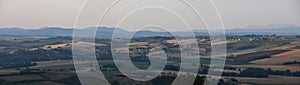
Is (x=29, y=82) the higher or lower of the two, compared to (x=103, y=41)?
lower

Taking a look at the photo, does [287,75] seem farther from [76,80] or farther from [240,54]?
[76,80]

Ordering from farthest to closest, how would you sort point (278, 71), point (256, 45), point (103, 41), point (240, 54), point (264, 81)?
1. point (256, 45)
2. point (240, 54)
3. point (103, 41)
4. point (278, 71)
5. point (264, 81)

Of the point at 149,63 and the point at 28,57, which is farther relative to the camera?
the point at 28,57

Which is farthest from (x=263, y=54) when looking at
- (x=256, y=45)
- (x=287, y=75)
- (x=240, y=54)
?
(x=287, y=75)

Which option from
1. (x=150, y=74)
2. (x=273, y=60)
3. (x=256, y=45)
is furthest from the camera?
(x=256, y=45)

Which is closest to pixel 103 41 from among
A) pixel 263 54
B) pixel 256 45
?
pixel 263 54

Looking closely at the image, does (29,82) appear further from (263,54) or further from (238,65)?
(263,54)

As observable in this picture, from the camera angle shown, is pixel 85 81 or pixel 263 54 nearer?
pixel 85 81

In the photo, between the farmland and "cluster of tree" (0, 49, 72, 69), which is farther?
"cluster of tree" (0, 49, 72, 69)

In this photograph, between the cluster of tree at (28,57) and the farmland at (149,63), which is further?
the cluster of tree at (28,57)
